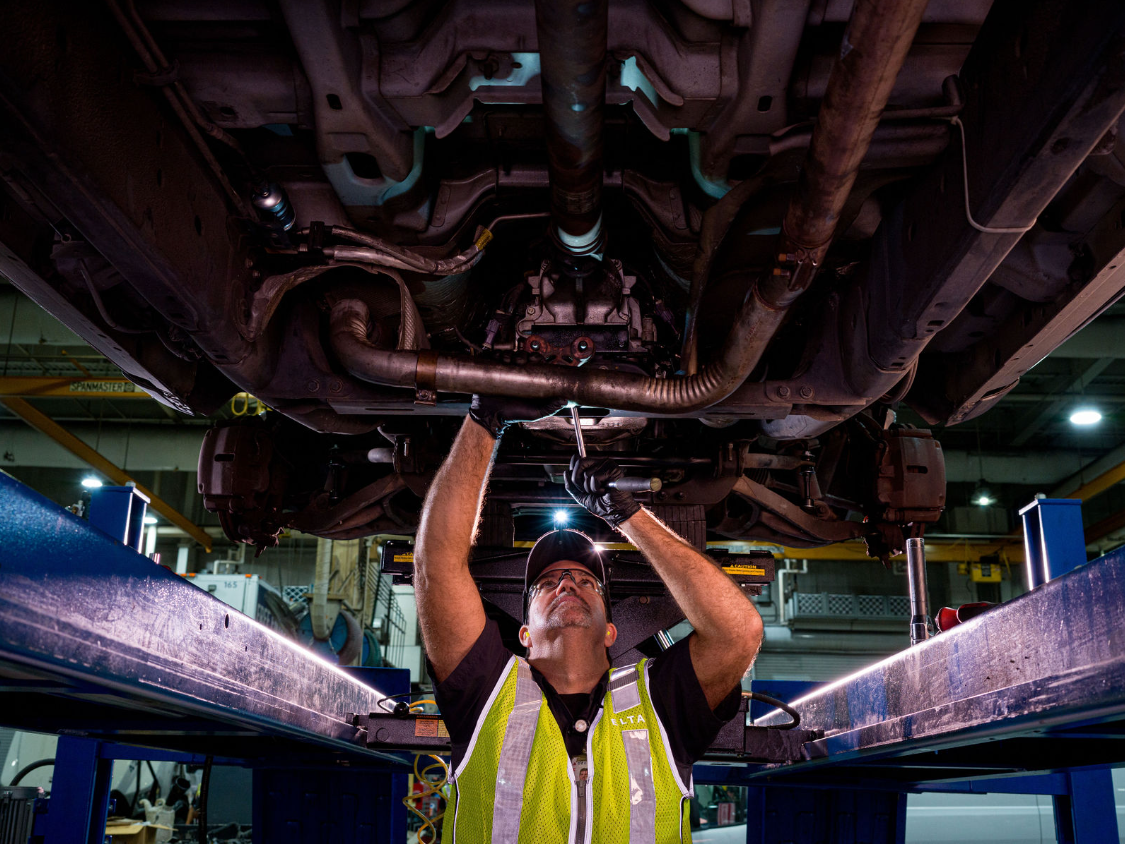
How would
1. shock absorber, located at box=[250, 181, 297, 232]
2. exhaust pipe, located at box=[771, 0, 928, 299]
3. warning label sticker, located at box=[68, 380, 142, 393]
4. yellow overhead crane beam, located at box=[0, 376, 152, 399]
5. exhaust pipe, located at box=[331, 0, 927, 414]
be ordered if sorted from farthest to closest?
warning label sticker, located at box=[68, 380, 142, 393]
yellow overhead crane beam, located at box=[0, 376, 152, 399]
shock absorber, located at box=[250, 181, 297, 232]
exhaust pipe, located at box=[331, 0, 927, 414]
exhaust pipe, located at box=[771, 0, 928, 299]

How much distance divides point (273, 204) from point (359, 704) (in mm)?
1831

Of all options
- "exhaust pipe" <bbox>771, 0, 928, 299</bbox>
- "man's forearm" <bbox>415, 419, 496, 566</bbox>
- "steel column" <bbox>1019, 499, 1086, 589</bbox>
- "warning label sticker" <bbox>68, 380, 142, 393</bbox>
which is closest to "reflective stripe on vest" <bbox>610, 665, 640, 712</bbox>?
"man's forearm" <bbox>415, 419, 496, 566</bbox>

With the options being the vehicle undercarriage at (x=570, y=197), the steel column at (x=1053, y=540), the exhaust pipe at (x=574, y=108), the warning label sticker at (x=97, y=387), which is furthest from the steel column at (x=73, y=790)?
the warning label sticker at (x=97, y=387)

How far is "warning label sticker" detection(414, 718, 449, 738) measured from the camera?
292cm

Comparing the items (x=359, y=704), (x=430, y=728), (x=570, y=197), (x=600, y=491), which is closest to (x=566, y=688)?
(x=600, y=491)

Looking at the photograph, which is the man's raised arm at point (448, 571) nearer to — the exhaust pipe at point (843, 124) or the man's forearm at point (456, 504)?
the man's forearm at point (456, 504)

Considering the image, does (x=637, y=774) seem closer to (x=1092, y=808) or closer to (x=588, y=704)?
(x=588, y=704)

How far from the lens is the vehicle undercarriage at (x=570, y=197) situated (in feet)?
6.23

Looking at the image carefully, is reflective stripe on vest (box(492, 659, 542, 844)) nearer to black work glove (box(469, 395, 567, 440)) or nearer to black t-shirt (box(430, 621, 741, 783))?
black t-shirt (box(430, 621, 741, 783))

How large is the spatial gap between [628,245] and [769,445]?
149cm

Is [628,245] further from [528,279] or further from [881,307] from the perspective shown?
[881,307]

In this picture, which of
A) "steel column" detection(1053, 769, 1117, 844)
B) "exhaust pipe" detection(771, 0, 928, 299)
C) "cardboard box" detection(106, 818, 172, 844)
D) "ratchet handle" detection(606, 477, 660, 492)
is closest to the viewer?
"exhaust pipe" detection(771, 0, 928, 299)

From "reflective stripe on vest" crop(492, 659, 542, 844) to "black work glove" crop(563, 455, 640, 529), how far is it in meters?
0.56

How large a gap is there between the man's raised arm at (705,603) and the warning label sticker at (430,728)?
1.03m
